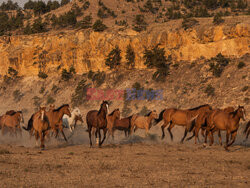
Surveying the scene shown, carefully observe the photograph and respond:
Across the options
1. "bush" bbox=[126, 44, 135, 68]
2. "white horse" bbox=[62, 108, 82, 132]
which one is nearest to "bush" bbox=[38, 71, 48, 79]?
"bush" bbox=[126, 44, 135, 68]

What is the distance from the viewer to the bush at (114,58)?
57.4 metres

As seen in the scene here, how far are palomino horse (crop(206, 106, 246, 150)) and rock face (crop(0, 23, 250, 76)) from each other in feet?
106

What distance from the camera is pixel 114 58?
57438 millimetres

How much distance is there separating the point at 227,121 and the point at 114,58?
40.9 meters

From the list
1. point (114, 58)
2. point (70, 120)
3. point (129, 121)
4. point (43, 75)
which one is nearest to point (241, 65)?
point (114, 58)

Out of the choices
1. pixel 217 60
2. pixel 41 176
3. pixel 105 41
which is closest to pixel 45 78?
pixel 105 41

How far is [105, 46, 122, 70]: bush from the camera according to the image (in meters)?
57.4

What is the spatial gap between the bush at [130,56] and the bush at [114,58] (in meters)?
Result: 1.63

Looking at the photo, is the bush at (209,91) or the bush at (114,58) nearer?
the bush at (209,91)

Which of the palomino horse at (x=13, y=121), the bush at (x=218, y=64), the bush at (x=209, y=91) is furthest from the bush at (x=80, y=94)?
the palomino horse at (x=13, y=121)

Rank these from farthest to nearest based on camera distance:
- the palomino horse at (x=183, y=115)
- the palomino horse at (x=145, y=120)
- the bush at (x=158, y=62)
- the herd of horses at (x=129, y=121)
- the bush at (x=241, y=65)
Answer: the bush at (x=158, y=62) → the bush at (x=241, y=65) → the palomino horse at (x=145, y=120) → the palomino horse at (x=183, y=115) → the herd of horses at (x=129, y=121)

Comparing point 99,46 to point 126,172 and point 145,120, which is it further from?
point 126,172

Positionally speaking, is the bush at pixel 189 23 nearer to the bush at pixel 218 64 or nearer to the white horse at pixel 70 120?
the bush at pixel 218 64

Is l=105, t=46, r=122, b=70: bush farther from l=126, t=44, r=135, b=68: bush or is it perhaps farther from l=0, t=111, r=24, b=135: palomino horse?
l=0, t=111, r=24, b=135: palomino horse
